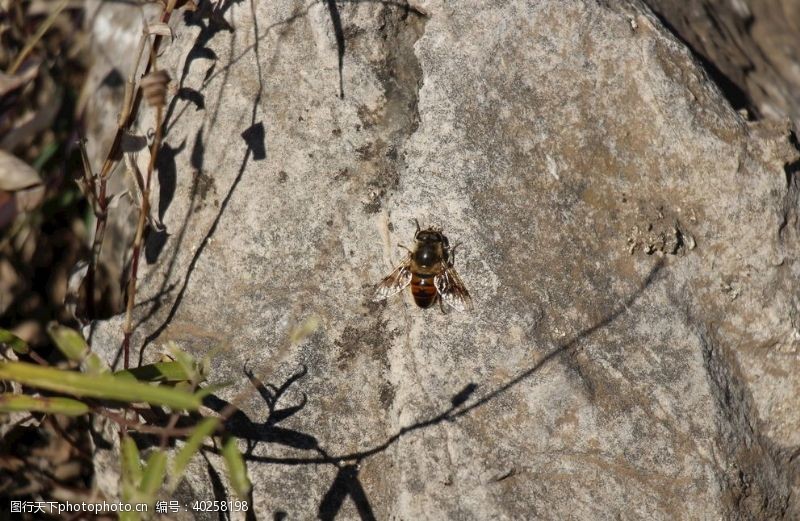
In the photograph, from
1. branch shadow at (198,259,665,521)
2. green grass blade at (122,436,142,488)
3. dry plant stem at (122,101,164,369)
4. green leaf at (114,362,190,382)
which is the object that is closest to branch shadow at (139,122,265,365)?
dry plant stem at (122,101,164,369)

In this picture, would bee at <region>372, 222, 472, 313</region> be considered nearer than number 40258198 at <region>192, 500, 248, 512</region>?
Yes

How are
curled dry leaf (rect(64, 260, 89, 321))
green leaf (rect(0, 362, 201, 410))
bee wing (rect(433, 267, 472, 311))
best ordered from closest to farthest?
1. green leaf (rect(0, 362, 201, 410))
2. bee wing (rect(433, 267, 472, 311))
3. curled dry leaf (rect(64, 260, 89, 321))

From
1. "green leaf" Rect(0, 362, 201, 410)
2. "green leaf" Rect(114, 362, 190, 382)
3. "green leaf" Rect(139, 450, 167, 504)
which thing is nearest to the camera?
"green leaf" Rect(0, 362, 201, 410)

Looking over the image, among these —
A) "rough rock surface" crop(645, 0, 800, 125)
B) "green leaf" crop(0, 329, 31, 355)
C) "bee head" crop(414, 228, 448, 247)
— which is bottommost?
"green leaf" crop(0, 329, 31, 355)

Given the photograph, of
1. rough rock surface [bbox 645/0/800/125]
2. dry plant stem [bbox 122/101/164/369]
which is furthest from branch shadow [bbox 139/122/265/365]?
rough rock surface [bbox 645/0/800/125]

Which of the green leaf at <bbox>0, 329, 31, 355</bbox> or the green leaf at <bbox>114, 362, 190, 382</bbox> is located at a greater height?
the green leaf at <bbox>114, 362, 190, 382</bbox>

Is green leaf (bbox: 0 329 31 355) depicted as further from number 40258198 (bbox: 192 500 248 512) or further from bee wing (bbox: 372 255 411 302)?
bee wing (bbox: 372 255 411 302)

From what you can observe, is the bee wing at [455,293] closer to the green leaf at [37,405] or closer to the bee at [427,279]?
the bee at [427,279]

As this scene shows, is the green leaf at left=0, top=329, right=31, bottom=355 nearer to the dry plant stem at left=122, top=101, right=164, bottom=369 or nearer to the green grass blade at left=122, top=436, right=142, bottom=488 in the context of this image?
the dry plant stem at left=122, top=101, right=164, bottom=369
